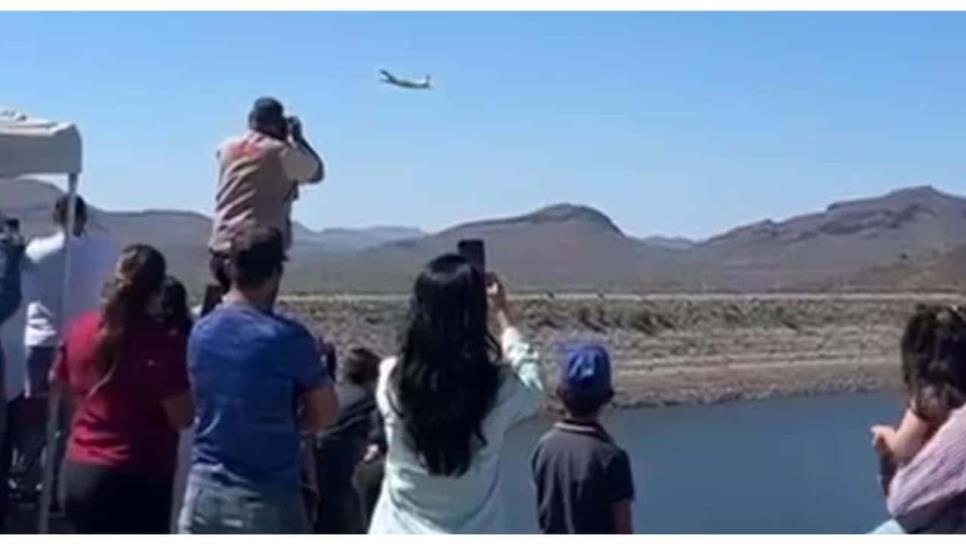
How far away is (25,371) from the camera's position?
240 inches

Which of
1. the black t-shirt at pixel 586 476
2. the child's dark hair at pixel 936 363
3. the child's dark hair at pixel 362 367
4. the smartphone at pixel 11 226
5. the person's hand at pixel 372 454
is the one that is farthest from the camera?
the child's dark hair at pixel 362 367

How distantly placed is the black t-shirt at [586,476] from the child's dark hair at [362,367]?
1443 mm

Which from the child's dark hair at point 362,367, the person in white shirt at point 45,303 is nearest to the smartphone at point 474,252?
the child's dark hair at point 362,367

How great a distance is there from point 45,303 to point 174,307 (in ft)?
3.69

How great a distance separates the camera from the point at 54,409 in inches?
224

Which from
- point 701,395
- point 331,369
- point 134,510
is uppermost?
point 331,369

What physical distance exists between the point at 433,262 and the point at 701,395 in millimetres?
36143

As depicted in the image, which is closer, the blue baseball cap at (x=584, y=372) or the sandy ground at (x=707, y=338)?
the blue baseball cap at (x=584, y=372)

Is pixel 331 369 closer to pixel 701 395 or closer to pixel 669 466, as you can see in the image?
pixel 669 466

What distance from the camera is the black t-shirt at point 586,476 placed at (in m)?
4.67

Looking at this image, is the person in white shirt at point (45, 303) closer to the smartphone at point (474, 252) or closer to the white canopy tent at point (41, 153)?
the white canopy tent at point (41, 153)

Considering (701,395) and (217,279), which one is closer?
(217,279)

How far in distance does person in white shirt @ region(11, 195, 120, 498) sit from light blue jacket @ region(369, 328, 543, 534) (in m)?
1.97

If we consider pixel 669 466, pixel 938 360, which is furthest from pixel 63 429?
pixel 669 466
